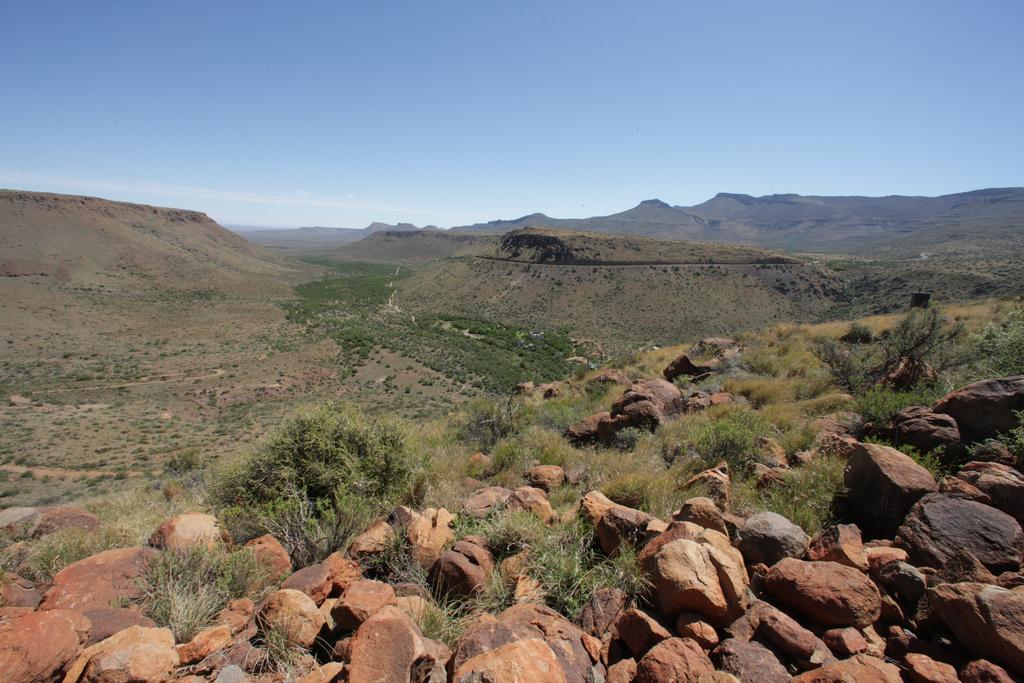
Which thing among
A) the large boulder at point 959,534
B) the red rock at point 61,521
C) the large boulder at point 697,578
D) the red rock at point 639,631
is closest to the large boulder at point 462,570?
the red rock at point 639,631

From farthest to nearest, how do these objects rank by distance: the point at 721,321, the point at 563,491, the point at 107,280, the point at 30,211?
the point at 30,211, the point at 107,280, the point at 721,321, the point at 563,491

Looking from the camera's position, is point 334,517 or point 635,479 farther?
point 635,479

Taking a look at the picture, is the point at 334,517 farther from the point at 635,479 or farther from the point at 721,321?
the point at 721,321

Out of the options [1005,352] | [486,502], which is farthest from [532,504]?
[1005,352]

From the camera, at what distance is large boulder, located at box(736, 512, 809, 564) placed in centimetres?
334

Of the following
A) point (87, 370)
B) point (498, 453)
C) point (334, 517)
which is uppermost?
point (334, 517)

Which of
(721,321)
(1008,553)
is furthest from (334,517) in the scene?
(721,321)

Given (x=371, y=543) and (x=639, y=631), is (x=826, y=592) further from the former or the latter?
(x=371, y=543)

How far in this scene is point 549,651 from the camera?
2336mm

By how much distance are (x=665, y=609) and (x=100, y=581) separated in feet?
13.8

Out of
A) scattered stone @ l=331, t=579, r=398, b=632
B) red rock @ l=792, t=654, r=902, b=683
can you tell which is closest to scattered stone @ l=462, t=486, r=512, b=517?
scattered stone @ l=331, t=579, r=398, b=632

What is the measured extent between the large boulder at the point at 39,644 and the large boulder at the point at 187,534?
A: 1.23 meters

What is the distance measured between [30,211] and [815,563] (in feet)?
376

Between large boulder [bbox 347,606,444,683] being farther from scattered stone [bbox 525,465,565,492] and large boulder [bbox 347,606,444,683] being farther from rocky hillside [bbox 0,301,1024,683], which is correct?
scattered stone [bbox 525,465,565,492]
